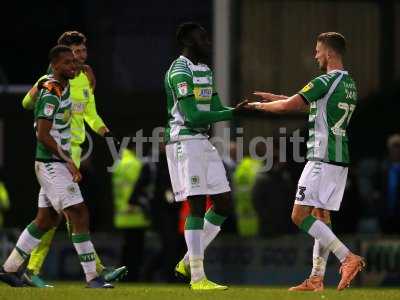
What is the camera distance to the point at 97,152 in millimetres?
24469

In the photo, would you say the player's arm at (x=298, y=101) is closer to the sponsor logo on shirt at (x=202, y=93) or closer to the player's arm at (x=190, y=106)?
the player's arm at (x=190, y=106)

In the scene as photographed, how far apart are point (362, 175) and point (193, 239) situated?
10.3 metres

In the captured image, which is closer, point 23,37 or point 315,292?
point 315,292

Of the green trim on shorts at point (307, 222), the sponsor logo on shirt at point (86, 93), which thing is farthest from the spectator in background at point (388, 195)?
the green trim on shorts at point (307, 222)

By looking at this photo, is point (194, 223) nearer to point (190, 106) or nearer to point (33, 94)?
point (190, 106)

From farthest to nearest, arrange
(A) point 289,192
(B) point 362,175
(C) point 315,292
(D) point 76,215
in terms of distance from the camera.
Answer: (B) point 362,175, (A) point 289,192, (D) point 76,215, (C) point 315,292

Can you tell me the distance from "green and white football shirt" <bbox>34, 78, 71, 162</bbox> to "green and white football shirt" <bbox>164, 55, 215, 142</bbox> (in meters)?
1.09

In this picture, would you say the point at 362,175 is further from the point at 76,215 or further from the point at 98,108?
the point at 76,215

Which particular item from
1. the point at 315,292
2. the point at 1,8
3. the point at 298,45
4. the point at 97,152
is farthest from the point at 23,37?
the point at 315,292

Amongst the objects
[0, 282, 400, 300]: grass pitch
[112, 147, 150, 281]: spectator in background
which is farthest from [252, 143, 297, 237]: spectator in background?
[0, 282, 400, 300]: grass pitch

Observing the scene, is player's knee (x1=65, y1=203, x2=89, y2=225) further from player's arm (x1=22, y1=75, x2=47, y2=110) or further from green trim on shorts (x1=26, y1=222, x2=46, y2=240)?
player's arm (x1=22, y1=75, x2=47, y2=110)

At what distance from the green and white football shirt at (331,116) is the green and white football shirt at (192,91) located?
2.95ft

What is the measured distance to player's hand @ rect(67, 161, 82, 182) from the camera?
1438 centimetres

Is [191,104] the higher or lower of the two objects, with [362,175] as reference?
higher
